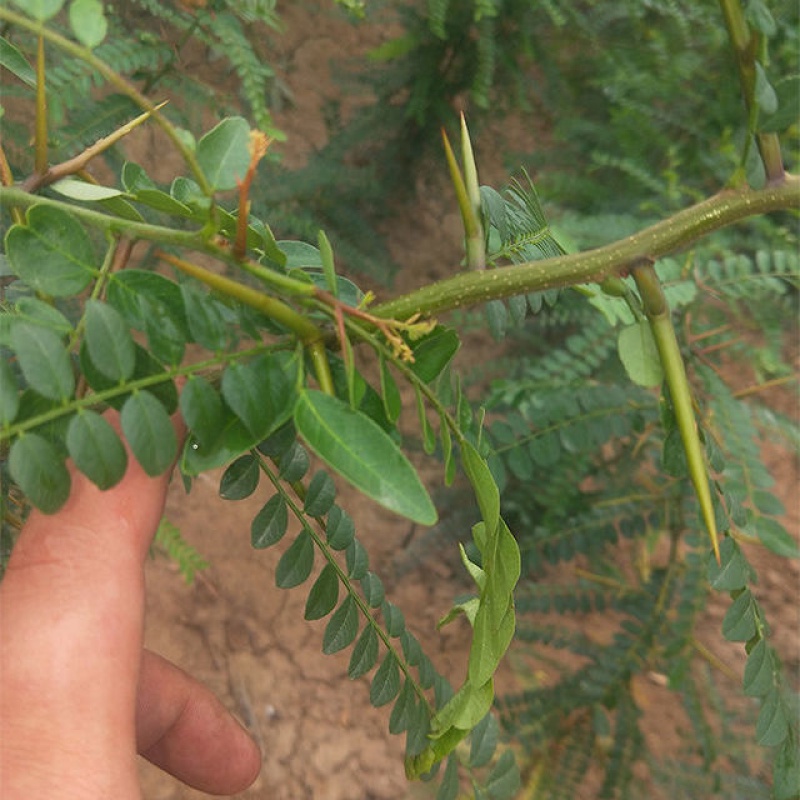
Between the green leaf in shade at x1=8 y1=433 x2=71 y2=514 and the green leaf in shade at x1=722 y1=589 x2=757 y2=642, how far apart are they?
51 cm

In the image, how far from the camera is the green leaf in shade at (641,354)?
0.55 m

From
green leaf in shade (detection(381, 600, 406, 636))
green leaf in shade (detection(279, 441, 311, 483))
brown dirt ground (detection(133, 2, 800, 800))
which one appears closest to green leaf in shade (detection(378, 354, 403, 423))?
green leaf in shade (detection(279, 441, 311, 483))

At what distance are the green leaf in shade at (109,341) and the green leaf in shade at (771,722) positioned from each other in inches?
22.7

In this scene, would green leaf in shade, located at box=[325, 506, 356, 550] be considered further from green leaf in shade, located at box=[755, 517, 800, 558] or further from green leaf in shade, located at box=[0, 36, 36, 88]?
green leaf in shade, located at box=[755, 517, 800, 558]

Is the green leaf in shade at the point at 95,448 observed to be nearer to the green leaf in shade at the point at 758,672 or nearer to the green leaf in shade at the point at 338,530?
the green leaf in shade at the point at 338,530

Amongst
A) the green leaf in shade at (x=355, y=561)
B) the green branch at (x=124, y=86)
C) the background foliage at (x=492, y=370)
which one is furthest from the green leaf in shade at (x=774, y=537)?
the green branch at (x=124, y=86)

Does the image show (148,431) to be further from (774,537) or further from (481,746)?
(774,537)

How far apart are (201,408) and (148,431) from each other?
30mm

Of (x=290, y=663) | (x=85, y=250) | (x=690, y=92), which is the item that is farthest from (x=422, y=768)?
(x=690, y=92)

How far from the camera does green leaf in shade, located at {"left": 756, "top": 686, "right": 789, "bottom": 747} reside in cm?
68

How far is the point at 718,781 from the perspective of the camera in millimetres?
1346

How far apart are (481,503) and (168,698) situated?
1.71 feet

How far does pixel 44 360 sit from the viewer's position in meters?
0.42

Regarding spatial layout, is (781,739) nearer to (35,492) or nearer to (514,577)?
(514,577)
